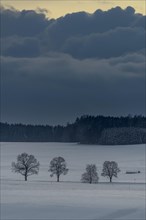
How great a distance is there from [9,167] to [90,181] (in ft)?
111

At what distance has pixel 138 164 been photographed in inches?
4301

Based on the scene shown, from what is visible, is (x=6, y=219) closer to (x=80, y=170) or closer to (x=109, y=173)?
(x=109, y=173)

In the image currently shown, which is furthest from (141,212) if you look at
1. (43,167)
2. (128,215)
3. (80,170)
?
(43,167)

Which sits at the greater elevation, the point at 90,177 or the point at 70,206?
the point at 90,177

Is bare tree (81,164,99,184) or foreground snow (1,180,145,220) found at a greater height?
bare tree (81,164,99,184)

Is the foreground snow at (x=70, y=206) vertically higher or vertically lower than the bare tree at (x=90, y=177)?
lower

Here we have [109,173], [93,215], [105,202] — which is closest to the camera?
[93,215]

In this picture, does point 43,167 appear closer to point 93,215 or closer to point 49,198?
point 49,198

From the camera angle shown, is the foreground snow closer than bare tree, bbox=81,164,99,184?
Yes

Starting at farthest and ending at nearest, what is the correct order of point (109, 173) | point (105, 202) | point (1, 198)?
point (109, 173), point (1, 198), point (105, 202)

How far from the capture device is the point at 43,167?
105 metres

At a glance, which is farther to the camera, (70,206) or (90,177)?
(90,177)

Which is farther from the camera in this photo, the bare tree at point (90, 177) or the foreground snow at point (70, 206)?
the bare tree at point (90, 177)

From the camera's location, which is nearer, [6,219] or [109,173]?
[6,219]
